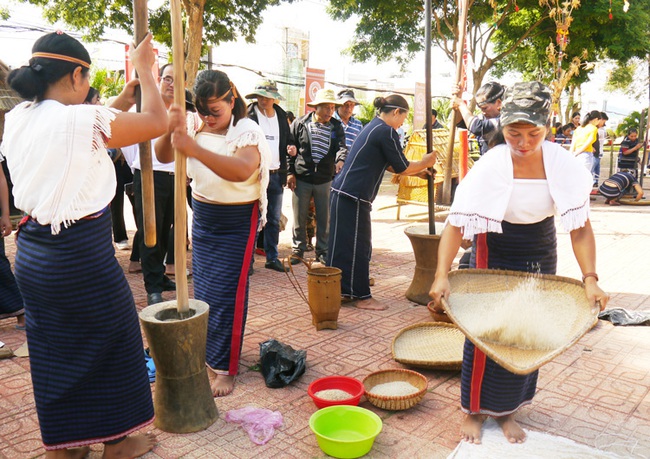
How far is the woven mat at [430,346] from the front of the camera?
352 centimetres

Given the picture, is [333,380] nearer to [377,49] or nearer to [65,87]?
[65,87]

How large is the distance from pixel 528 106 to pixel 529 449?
1.61 meters

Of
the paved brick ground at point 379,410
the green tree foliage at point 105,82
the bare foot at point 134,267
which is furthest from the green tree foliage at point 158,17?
the paved brick ground at point 379,410

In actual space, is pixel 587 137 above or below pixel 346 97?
below

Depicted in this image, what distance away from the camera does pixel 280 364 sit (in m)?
3.38

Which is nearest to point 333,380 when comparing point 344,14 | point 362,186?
point 362,186

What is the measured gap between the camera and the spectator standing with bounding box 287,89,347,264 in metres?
6.20

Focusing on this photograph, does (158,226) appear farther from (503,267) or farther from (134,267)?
(503,267)

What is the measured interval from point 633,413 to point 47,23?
538 inches

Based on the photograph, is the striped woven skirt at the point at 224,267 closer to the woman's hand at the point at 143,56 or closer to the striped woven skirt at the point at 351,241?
the woman's hand at the point at 143,56

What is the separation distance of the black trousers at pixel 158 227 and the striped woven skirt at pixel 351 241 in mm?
1497

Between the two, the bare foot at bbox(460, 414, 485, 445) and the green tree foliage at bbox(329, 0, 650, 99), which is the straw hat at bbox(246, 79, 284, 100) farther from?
the green tree foliage at bbox(329, 0, 650, 99)

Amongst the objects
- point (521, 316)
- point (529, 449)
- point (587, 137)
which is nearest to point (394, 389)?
point (529, 449)

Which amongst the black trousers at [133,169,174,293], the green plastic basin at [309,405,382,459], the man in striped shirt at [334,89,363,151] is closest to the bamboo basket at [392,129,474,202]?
the man in striped shirt at [334,89,363,151]
